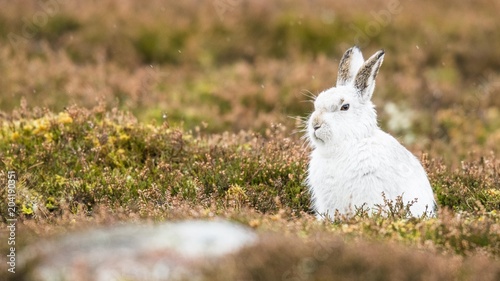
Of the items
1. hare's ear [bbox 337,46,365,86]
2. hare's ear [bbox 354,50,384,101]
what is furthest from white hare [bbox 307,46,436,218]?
hare's ear [bbox 337,46,365,86]

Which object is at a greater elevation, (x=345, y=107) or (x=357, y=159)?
(x=345, y=107)

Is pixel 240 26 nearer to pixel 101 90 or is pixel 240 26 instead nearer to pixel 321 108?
pixel 101 90

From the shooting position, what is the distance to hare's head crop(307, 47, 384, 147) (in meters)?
7.61

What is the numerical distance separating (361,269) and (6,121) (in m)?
6.51

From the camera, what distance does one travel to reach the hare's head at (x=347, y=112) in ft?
25.0

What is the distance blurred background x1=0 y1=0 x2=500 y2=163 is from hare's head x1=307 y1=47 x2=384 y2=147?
17.3 ft

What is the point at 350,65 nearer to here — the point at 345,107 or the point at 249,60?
the point at 345,107

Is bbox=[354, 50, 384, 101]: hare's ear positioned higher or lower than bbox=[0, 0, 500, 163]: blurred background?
lower

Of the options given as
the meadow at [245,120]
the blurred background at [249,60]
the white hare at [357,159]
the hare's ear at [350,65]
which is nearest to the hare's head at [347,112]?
the white hare at [357,159]

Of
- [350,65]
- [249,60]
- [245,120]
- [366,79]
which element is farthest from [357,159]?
[249,60]

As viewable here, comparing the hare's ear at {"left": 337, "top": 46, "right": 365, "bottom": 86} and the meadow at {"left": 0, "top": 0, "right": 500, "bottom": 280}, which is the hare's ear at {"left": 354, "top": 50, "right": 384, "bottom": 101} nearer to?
the hare's ear at {"left": 337, "top": 46, "right": 365, "bottom": 86}

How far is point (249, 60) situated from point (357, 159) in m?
10.8

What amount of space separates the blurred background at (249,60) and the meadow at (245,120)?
5cm

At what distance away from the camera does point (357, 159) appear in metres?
7.52
